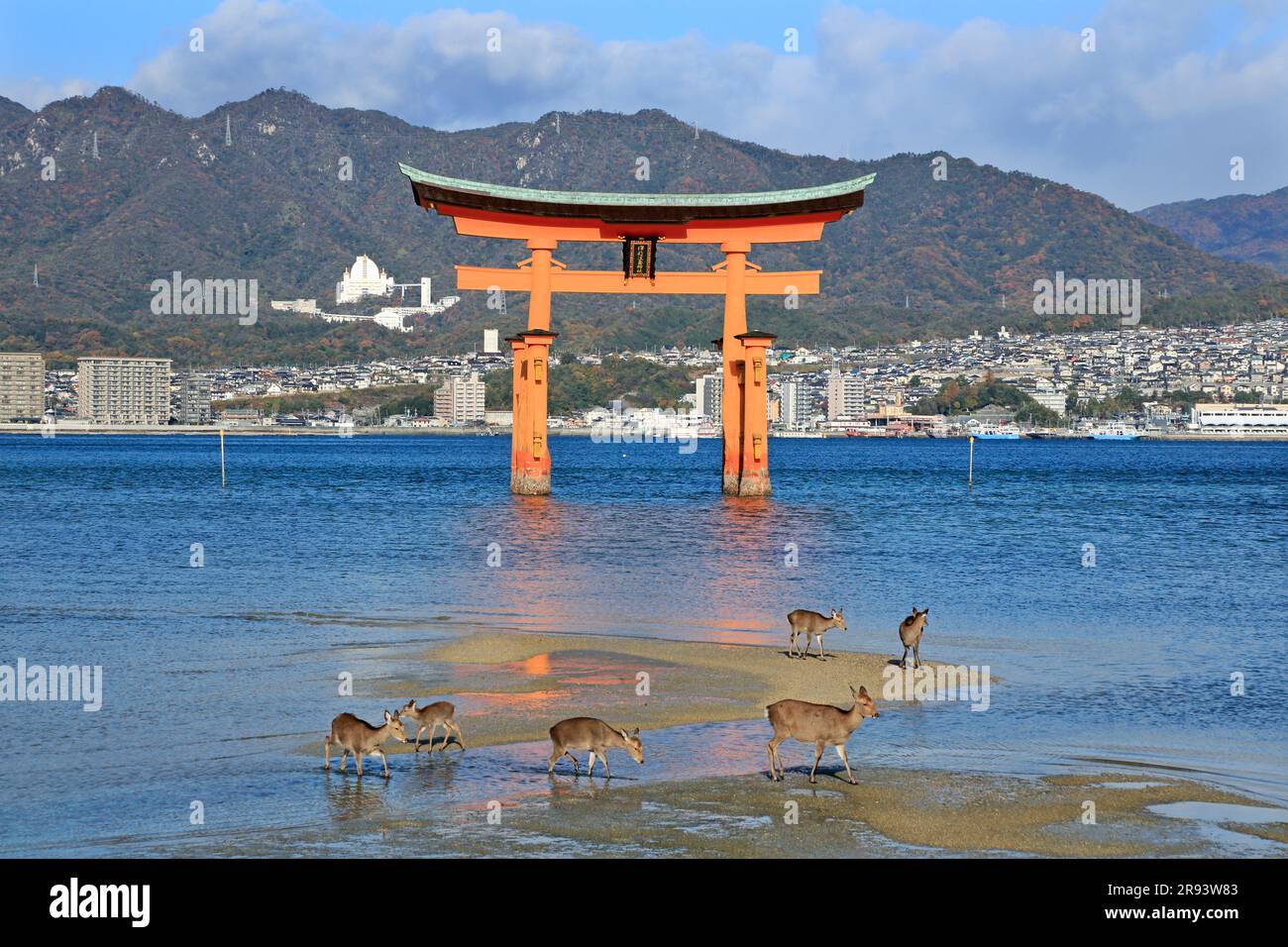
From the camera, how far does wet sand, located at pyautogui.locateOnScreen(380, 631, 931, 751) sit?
15.4 meters

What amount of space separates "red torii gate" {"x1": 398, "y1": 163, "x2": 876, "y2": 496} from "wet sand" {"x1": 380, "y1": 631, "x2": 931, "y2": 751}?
34.0m

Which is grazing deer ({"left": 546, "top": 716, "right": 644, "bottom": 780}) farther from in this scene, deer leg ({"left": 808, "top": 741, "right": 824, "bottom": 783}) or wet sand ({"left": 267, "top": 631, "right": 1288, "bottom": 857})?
deer leg ({"left": 808, "top": 741, "right": 824, "bottom": 783})

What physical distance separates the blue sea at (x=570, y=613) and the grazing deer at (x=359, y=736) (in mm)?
372

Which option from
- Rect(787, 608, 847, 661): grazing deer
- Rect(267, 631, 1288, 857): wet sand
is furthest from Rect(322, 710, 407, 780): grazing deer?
Rect(787, 608, 847, 661): grazing deer

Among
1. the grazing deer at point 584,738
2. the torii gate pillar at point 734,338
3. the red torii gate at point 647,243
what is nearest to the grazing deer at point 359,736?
the grazing deer at point 584,738

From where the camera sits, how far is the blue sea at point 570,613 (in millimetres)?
13125

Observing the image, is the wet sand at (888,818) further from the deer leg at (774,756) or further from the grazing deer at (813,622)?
the grazing deer at (813,622)

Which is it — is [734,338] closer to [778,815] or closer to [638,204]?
[638,204]

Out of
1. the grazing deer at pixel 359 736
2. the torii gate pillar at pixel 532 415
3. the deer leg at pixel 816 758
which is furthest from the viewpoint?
the torii gate pillar at pixel 532 415

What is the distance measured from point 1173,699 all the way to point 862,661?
3.82m

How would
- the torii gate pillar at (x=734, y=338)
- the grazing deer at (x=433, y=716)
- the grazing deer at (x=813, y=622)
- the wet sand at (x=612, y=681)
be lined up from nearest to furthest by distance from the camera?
the grazing deer at (x=433, y=716) → the wet sand at (x=612, y=681) → the grazing deer at (x=813, y=622) → the torii gate pillar at (x=734, y=338)

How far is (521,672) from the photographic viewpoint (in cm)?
1808

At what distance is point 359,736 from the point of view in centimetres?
1252
